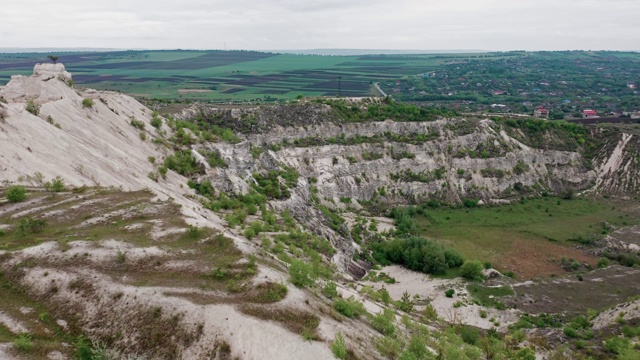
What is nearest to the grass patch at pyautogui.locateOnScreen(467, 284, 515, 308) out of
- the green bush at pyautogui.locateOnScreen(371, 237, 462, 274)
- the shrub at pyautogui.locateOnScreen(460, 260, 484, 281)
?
the shrub at pyautogui.locateOnScreen(460, 260, 484, 281)

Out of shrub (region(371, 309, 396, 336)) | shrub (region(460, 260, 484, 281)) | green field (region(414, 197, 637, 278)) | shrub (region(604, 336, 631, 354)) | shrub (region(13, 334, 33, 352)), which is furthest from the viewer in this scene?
green field (region(414, 197, 637, 278))

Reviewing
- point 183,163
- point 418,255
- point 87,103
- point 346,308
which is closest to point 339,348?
point 346,308

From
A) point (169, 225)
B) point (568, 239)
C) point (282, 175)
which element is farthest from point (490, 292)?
point (169, 225)

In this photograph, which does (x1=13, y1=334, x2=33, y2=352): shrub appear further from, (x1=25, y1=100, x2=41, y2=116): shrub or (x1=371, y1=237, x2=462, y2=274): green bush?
(x1=371, y1=237, x2=462, y2=274): green bush

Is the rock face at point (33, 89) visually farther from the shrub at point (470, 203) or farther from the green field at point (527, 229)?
the shrub at point (470, 203)

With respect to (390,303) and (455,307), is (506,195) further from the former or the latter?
(390,303)

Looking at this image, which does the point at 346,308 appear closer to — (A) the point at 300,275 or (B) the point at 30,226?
(A) the point at 300,275

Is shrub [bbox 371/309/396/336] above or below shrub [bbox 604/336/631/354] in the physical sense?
above
